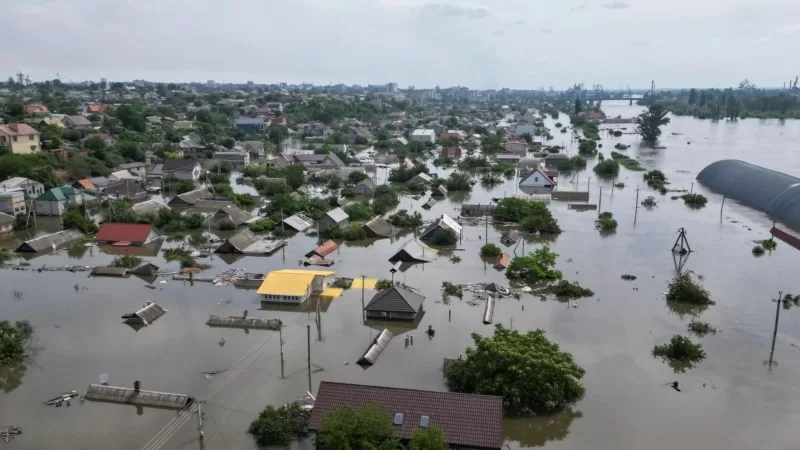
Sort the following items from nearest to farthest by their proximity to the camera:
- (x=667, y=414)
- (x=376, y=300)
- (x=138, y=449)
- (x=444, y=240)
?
(x=138, y=449) → (x=667, y=414) → (x=376, y=300) → (x=444, y=240)

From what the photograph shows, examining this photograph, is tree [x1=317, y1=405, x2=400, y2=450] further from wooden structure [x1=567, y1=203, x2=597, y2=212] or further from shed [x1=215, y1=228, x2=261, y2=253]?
wooden structure [x1=567, y1=203, x2=597, y2=212]

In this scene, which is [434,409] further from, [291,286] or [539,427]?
[291,286]

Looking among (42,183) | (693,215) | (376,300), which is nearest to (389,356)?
(376,300)

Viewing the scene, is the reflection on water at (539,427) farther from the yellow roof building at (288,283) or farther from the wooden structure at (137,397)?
the yellow roof building at (288,283)

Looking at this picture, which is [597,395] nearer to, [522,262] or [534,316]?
[534,316]

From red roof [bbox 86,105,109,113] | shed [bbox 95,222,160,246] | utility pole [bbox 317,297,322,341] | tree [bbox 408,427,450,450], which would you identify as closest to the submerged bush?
utility pole [bbox 317,297,322,341]

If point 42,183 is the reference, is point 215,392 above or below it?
below
